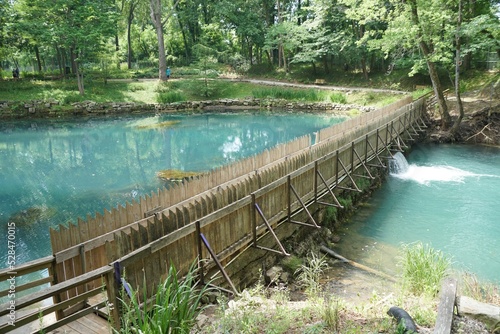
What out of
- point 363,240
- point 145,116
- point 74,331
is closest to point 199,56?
point 145,116

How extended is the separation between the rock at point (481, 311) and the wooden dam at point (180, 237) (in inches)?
123

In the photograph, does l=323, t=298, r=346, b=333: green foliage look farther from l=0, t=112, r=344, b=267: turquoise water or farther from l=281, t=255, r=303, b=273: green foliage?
l=0, t=112, r=344, b=267: turquoise water

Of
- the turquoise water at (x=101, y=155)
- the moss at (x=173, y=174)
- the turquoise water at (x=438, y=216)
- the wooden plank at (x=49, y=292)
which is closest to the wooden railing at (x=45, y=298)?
the wooden plank at (x=49, y=292)

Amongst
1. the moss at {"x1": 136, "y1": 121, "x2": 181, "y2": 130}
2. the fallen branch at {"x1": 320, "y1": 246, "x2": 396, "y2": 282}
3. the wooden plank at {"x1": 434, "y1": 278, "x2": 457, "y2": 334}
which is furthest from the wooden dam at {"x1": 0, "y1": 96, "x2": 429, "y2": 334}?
the moss at {"x1": 136, "y1": 121, "x2": 181, "y2": 130}

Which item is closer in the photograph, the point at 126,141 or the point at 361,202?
the point at 361,202

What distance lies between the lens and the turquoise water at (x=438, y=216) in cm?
957

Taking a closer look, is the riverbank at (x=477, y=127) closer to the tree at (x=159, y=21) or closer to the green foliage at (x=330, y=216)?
the green foliage at (x=330, y=216)

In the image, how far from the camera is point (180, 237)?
221 inches

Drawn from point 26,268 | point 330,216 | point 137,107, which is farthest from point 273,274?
point 137,107

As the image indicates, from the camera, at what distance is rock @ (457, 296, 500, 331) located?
4348mm

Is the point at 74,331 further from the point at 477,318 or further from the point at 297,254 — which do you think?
the point at 297,254

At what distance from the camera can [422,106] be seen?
2203 centimetres

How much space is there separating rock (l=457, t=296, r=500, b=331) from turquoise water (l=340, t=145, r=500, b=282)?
4.08 metres

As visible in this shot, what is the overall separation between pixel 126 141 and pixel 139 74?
20787 mm
